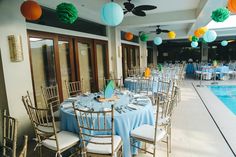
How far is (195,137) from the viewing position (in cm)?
319

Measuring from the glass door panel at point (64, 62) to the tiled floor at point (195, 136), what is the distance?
2.76m

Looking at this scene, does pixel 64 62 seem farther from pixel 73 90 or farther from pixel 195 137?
pixel 195 137

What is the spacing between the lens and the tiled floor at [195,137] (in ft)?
8.91

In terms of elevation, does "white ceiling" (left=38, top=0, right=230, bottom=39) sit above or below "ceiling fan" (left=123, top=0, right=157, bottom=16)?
above

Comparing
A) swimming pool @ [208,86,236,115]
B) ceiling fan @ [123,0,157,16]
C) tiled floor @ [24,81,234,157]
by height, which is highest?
ceiling fan @ [123,0,157,16]

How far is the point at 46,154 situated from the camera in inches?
111

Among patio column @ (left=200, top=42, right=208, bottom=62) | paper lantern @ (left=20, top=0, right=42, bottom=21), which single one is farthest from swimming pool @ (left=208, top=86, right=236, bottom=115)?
patio column @ (left=200, top=42, right=208, bottom=62)

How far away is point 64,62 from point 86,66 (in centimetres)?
106

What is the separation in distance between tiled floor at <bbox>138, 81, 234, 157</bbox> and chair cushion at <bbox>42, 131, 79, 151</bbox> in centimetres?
109

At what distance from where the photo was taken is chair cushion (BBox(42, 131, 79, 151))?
217cm

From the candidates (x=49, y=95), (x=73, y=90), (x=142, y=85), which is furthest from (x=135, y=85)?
(x=49, y=95)

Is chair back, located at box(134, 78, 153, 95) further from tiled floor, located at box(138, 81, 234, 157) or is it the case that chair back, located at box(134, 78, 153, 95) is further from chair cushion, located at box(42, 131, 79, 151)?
chair cushion, located at box(42, 131, 79, 151)

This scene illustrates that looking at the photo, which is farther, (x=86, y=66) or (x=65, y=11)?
(x=86, y=66)

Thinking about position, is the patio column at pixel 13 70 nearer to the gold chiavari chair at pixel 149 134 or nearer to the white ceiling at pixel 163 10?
the white ceiling at pixel 163 10
